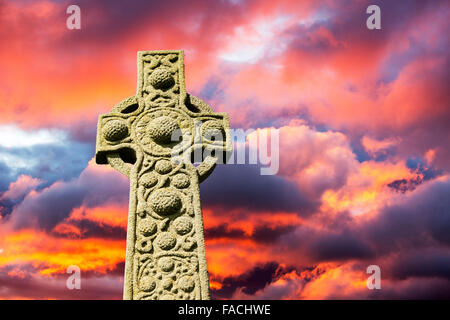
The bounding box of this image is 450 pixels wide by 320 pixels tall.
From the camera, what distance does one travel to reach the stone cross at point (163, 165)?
517 centimetres

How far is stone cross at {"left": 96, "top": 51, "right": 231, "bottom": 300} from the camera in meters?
5.17

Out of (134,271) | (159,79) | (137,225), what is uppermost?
(159,79)

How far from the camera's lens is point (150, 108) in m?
6.02

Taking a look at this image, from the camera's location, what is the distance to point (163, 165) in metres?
5.70

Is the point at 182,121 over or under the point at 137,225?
over

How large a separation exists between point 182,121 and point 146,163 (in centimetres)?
70

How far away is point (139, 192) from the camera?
5.57 meters
